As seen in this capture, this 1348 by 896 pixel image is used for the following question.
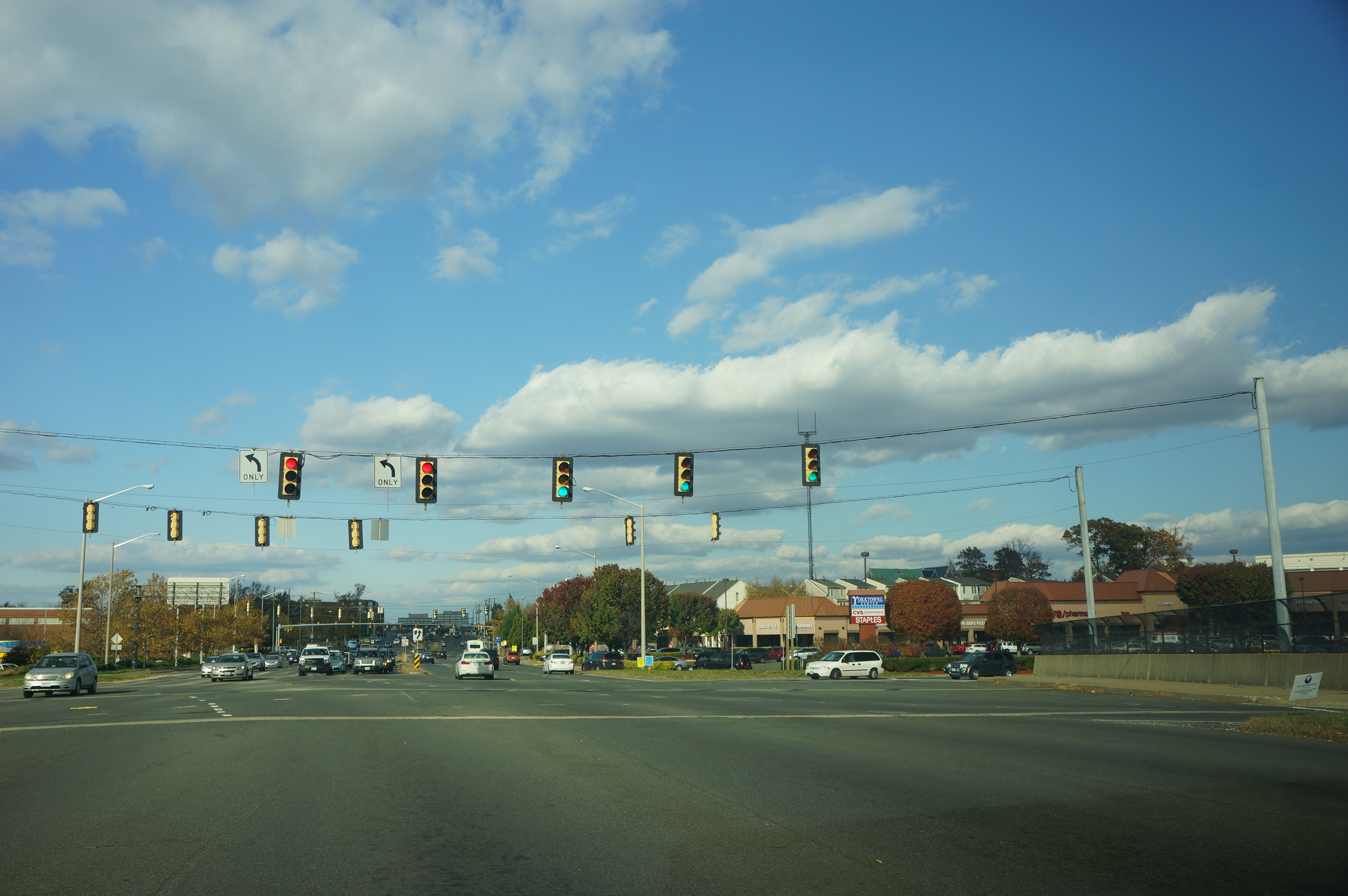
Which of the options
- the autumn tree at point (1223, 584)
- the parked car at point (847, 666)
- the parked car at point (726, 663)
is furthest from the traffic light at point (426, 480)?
the autumn tree at point (1223, 584)

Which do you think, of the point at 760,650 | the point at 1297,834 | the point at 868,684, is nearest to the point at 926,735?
the point at 1297,834

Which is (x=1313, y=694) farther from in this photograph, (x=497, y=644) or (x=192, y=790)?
(x=497, y=644)

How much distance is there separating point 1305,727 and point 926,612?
71.0m

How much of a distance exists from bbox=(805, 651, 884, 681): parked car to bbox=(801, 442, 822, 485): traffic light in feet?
92.4

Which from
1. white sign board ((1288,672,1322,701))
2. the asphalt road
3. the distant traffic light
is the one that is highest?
the distant traffic light

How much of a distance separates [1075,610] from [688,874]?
110 m

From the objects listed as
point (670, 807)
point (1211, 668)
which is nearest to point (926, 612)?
point (1211, 668)

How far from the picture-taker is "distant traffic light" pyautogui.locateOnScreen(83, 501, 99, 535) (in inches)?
1329

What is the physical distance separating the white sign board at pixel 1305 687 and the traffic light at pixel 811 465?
12979 millimetres

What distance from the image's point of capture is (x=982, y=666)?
49.2 meters

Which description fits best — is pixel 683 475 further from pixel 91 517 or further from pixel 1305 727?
pixel 91 517

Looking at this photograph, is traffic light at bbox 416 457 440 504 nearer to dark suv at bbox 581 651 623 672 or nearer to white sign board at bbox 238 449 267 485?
white sign board at bbox 238 449 267 485

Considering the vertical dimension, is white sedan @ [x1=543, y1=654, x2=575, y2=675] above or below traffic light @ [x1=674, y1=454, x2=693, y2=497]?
below

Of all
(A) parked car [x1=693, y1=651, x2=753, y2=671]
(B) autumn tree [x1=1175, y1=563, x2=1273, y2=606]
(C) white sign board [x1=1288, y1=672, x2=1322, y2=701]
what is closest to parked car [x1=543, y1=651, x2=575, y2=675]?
(A) parked car [x1=693, y1=651, x2=753, y2=671]
